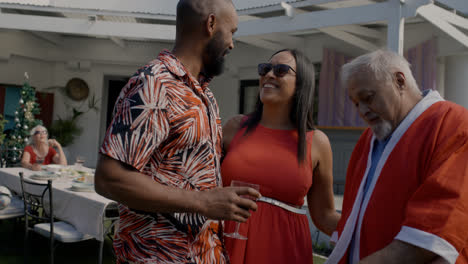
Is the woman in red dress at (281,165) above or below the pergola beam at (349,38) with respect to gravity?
below

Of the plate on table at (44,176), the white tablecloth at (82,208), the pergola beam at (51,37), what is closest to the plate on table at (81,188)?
the white tablecloth at (82,208)

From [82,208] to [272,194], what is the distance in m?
2.77

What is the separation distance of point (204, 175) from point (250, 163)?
0.65m

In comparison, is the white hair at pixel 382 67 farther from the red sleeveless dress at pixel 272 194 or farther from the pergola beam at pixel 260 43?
the pergola beam at pixel 260 43

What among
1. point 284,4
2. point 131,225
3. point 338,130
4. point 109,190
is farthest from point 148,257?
point 338,130

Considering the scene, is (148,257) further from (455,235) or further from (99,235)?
(99,235)

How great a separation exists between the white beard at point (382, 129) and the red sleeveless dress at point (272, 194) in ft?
1.45

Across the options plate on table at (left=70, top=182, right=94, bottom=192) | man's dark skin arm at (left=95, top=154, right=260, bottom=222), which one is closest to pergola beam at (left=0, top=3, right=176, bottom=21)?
plate on table at (left=70, top=182, right=94, bottom=192)

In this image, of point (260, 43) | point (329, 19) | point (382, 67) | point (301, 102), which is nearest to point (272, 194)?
point (301, 102)

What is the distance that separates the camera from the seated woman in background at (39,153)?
5.98 meters

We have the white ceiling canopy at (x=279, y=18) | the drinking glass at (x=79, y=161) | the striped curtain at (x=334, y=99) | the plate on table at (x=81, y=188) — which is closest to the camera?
the plate on table at (x=81, y=188)

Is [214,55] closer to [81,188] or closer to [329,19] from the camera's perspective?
[81,188]

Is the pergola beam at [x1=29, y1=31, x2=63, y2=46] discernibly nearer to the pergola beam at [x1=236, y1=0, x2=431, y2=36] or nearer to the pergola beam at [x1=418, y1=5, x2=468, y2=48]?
the pergola beam at [x1=236, y1=0, x2=431, y2=36]

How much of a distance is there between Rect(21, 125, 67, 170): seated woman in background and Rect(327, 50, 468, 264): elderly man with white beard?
531cm
